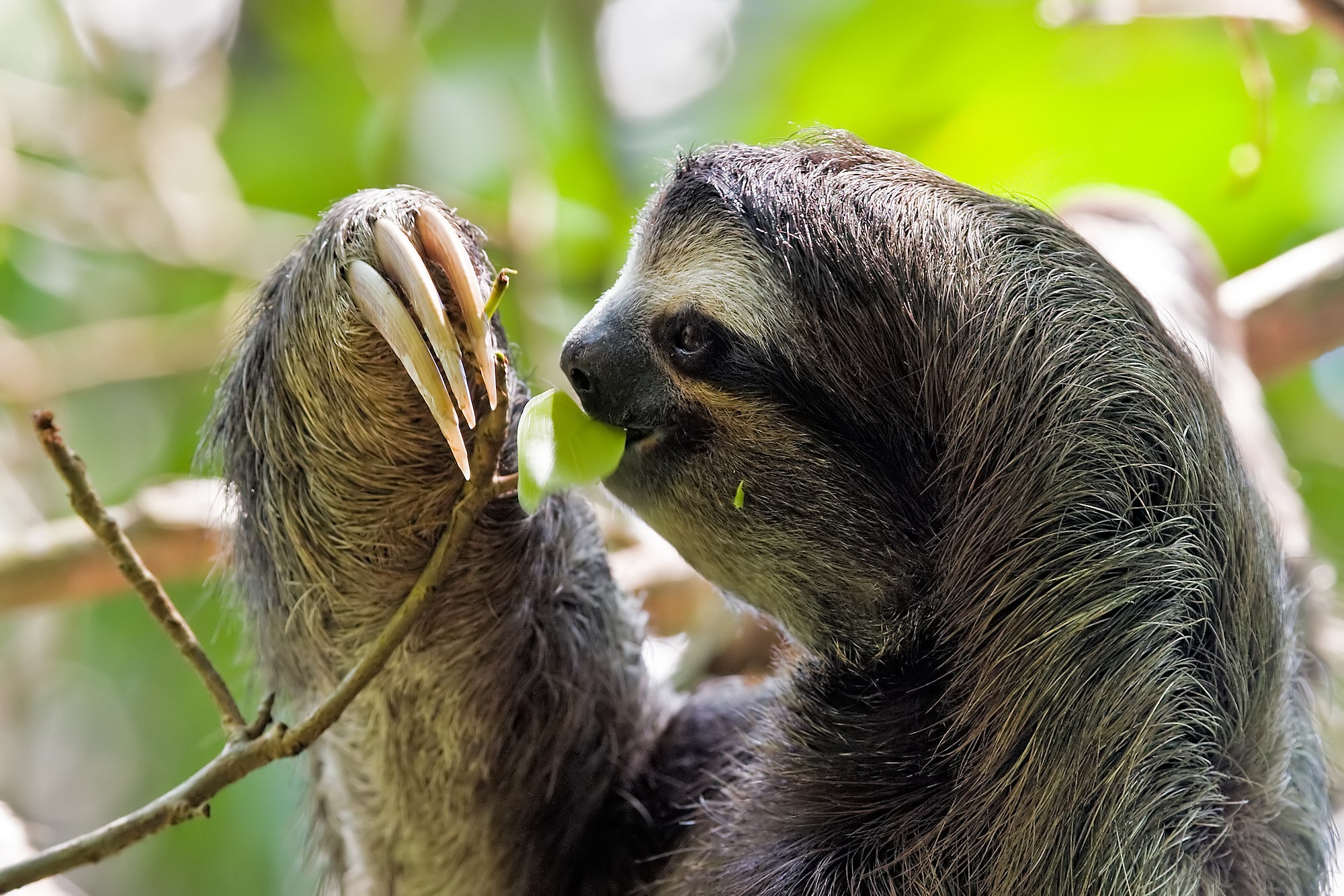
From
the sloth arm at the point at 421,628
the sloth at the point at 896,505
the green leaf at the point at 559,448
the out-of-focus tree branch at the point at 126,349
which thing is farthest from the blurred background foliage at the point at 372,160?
the green leaf at the point at 559,448

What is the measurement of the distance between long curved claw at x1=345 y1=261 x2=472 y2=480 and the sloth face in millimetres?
233

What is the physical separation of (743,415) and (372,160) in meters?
4.53

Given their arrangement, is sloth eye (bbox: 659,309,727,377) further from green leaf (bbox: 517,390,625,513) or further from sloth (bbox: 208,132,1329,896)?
green leaf (bbox: 517,390,625,513)

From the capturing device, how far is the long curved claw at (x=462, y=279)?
5.48ft

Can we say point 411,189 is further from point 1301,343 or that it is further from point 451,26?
point 451,26

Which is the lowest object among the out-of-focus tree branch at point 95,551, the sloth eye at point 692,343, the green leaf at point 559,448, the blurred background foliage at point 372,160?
the green leaf at point 559,448

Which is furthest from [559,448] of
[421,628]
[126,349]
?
[126,349]

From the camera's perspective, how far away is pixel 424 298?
1.71m

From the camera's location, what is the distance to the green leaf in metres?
A: 1.55

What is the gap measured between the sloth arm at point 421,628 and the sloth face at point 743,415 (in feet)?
1.02

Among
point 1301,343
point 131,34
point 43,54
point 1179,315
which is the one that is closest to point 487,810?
point 1179,315

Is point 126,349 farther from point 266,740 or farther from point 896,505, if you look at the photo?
point 896,505

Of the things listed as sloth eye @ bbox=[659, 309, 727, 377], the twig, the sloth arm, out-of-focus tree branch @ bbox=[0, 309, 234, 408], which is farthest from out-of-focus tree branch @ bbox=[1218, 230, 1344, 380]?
out-of-focus tree branch @ bbox=[0, 309, 234, 408]

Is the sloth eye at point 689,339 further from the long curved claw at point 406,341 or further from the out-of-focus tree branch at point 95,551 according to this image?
the out-of-focus tree branch at point 95,551
